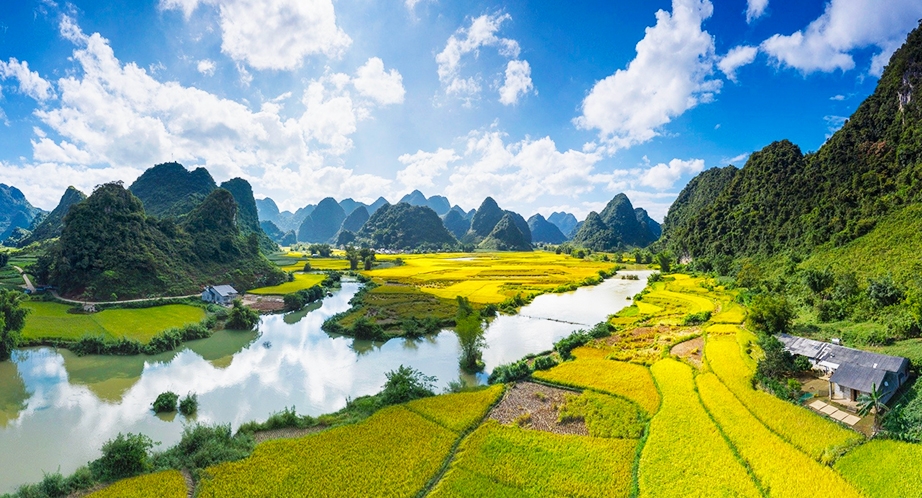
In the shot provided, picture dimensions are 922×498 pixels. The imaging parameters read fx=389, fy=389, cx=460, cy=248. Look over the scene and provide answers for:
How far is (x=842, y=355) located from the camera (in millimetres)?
15562

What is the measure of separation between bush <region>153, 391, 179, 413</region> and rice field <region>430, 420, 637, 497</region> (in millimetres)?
12529

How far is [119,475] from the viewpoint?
11148 millimetres

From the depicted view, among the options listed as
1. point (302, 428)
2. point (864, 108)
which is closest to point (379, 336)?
point (302, 428)

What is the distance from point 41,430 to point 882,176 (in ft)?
197

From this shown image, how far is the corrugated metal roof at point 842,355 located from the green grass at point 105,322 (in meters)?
35.6

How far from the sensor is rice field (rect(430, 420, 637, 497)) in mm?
10438

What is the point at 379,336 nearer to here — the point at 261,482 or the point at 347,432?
the point at 347,432

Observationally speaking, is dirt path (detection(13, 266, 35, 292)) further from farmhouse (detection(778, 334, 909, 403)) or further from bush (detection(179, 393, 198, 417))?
farmhouse (detection(778, 334, 909, 403))

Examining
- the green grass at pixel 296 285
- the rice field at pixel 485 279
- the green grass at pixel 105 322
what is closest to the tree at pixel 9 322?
the green grass at pixel 105 322

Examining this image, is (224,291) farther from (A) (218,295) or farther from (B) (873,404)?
(B) (873,404)

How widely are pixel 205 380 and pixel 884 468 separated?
85.0 feet

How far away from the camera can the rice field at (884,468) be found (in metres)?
9.40

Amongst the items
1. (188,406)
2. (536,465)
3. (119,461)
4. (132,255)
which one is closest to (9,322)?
(188,406)

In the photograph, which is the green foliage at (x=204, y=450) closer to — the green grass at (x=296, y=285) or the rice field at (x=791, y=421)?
the rice field at (x=791, y=421)
